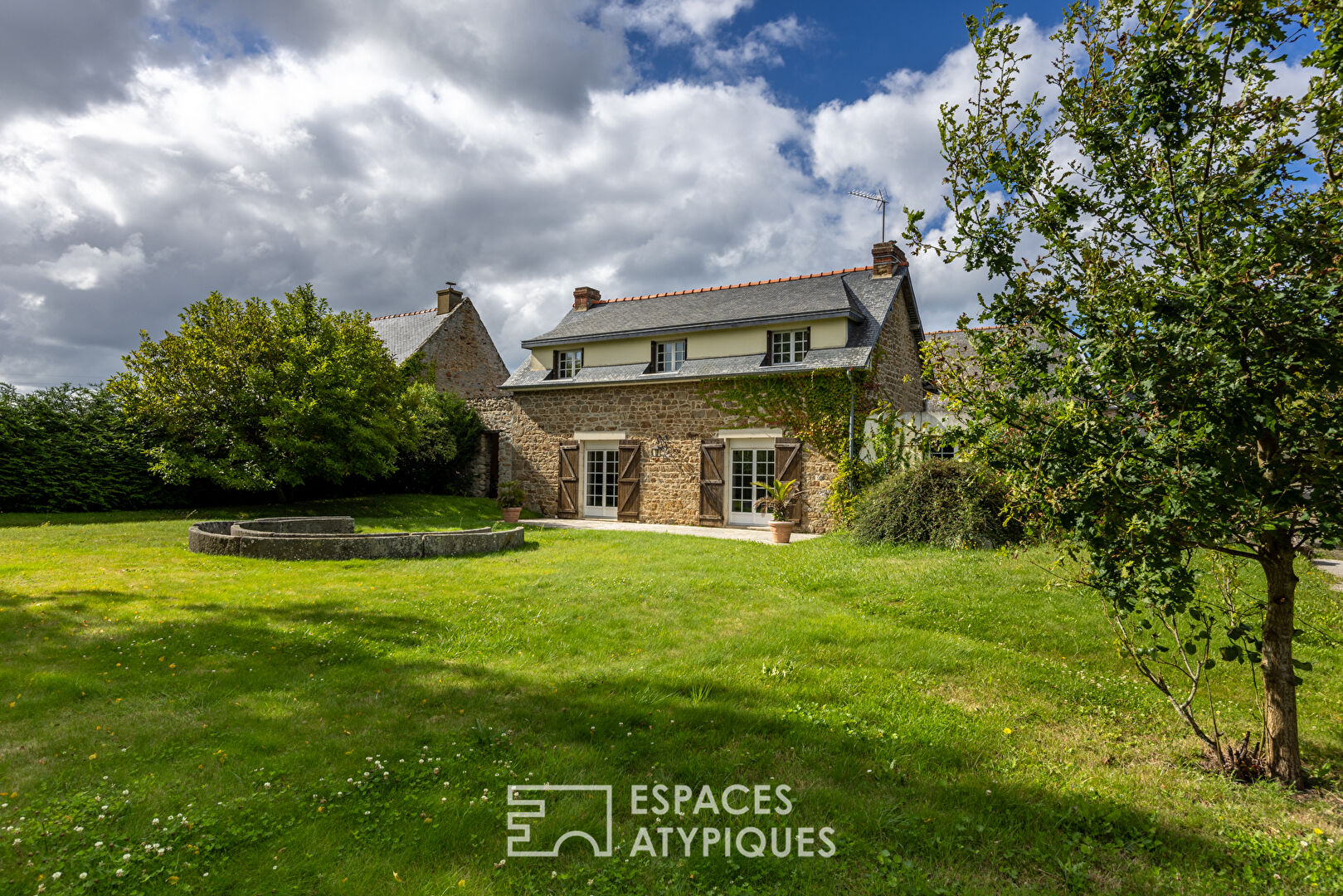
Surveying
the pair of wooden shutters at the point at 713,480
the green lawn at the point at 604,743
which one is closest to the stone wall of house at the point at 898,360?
the pair of wooden shutters at the point at 713,480

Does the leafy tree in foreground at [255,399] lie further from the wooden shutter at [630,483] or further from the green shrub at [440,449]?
the wooden shutter at [630,483]

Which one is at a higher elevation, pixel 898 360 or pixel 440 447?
pixel 898 360

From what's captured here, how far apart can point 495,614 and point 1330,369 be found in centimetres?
582

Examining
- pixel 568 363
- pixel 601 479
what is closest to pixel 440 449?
pixel 568 363

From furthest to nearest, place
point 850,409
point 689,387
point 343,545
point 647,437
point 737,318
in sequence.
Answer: point 647,437 < point 689,387 < point 737,318 < point 850,409 < point 343,545

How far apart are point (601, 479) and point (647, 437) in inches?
76.8

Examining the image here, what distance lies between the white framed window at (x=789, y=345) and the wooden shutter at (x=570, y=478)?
584cm

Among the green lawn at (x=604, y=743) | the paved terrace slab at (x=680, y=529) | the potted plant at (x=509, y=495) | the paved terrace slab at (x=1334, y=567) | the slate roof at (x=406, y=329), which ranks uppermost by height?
the slate roof at (x=406, y=329)

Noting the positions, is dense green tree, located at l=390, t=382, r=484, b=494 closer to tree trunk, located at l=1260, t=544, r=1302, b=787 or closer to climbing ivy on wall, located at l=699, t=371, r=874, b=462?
climbing ivy on wall, located at l=699, t=371, r=874, b=462

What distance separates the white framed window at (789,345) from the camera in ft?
51.7

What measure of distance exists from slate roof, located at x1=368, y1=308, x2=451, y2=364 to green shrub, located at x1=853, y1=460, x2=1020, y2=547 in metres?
16.6

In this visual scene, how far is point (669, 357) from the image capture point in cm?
1748

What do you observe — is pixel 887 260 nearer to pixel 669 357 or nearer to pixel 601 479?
pixel 669 357

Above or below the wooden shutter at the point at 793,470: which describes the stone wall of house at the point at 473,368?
above
